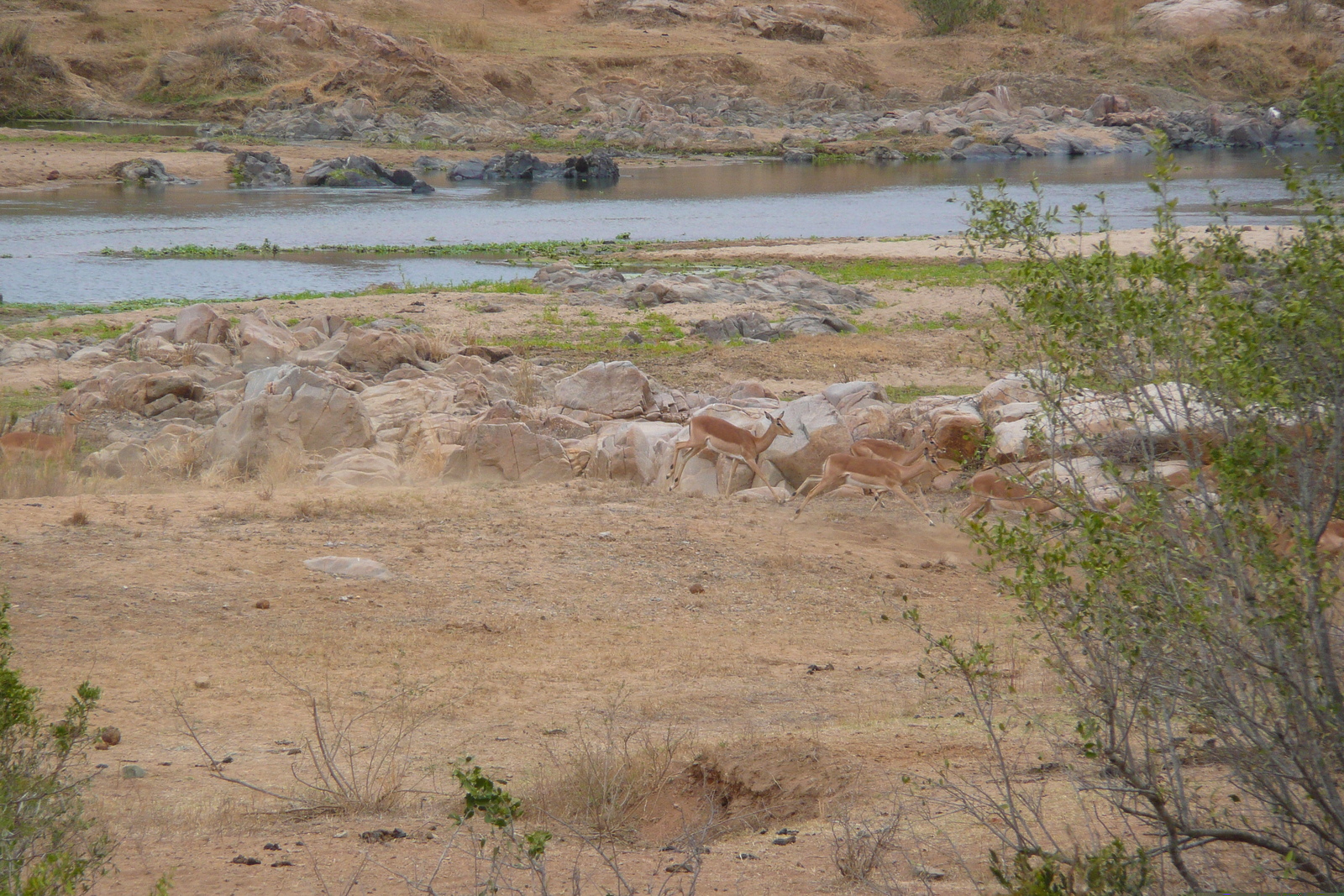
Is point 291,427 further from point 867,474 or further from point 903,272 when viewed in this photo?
point 903,272

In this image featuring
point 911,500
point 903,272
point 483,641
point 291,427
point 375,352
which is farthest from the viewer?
point 903,272

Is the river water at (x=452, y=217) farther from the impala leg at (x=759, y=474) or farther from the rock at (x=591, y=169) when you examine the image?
the impala leg at (x=759, y=474)

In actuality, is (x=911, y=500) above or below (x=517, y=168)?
below

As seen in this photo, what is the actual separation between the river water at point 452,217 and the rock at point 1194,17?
31359mm

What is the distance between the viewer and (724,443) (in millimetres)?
9414

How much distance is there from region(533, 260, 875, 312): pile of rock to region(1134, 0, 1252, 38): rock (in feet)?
206

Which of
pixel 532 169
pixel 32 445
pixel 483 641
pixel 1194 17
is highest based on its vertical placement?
pixel 1194 17

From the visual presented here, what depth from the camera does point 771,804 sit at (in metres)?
4.18

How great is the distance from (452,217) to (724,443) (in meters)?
25.3

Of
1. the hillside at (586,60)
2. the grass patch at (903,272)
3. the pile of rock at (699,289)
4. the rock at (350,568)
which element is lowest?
the rock at (350,568)

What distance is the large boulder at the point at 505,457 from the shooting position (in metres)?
9.60

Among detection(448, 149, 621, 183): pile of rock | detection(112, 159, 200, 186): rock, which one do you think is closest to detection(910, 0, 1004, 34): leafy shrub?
detection(448, 149, 621, 183): pile of rock

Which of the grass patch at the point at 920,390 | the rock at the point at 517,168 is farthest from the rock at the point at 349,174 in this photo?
the grass patch at the point at 920,390

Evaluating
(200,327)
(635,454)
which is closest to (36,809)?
(635,454)
